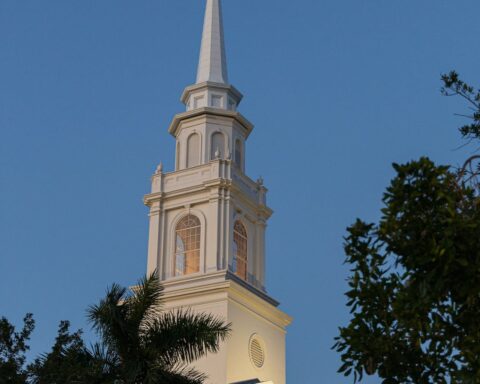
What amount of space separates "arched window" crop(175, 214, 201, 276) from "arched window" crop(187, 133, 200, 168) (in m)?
2.91

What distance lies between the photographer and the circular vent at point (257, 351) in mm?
43812

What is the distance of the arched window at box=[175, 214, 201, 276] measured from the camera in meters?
46.0

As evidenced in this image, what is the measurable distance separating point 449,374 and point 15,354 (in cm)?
2063

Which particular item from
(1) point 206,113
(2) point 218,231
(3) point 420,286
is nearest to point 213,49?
(1) point 206,113

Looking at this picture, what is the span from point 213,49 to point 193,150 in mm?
5987

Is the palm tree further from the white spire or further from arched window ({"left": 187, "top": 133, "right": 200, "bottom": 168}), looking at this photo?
the white spire

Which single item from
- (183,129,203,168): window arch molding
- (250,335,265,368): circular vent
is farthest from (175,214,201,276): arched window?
(250,335,265,368): circular vent

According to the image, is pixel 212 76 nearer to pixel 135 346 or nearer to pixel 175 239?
pixel 175 239

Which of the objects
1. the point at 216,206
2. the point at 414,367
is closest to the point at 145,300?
the point at 414,367

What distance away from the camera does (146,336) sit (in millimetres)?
24047

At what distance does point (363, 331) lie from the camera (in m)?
14.3

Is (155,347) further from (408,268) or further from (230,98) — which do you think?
(230,98)

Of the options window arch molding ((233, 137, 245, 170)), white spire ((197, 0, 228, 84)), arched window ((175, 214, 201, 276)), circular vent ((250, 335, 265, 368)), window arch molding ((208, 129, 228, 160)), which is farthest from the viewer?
white spire ((197, 0, 228, 84))

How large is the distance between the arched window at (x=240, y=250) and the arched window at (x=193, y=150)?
361 cm
